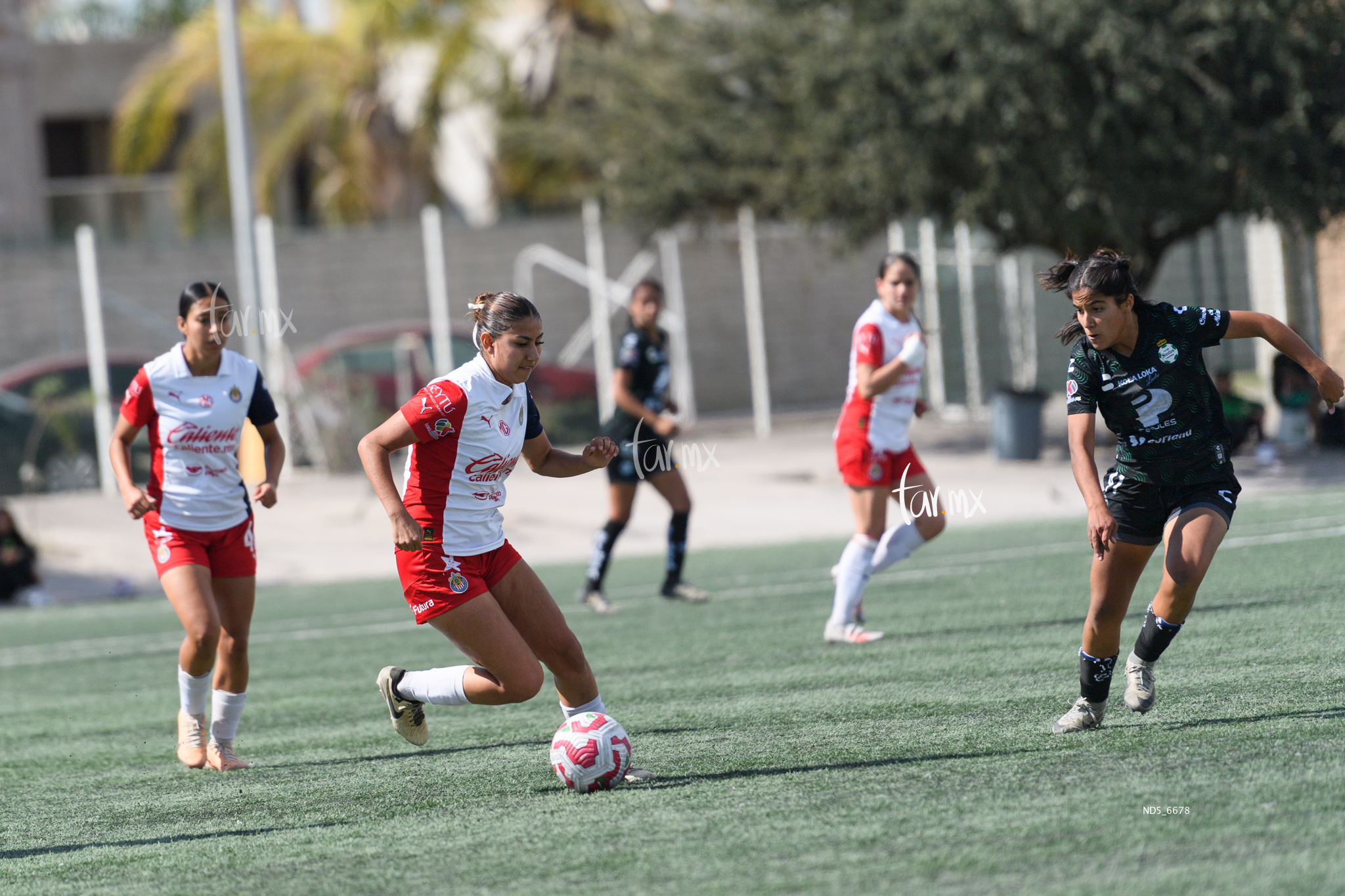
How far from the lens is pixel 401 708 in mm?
5914

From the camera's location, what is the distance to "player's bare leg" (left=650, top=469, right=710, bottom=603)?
10.6 metres

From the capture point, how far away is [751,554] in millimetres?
14562

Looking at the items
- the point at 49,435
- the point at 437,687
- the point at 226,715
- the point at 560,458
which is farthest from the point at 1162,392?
the point at 49,435

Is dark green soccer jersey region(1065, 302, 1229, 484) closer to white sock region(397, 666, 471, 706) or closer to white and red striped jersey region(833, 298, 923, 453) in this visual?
white sock region(397, 666, 471, 706)

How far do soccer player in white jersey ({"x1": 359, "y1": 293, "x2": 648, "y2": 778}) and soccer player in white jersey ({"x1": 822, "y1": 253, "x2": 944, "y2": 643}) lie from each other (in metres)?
3.02

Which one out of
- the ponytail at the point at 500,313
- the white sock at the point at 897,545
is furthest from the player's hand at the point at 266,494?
the white sock at the point at 897,545

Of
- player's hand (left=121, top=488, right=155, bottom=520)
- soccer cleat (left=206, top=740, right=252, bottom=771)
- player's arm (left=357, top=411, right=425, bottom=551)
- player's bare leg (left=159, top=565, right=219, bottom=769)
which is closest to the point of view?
player's arm (left=357, top=411, right=425, bottom=551)

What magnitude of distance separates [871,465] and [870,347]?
0.67 meters

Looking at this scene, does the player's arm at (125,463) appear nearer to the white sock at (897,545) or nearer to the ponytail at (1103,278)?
the ponytail at (1103,278)

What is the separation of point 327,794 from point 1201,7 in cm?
1286

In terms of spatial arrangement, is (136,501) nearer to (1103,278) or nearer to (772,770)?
(772,770)

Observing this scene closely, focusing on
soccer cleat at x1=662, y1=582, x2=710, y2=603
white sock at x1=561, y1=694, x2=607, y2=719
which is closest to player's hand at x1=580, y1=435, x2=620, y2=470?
white sock at x1=561, y1=694, x2=607, y2=719

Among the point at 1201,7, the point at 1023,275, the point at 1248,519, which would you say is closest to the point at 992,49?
the point at 1201,7

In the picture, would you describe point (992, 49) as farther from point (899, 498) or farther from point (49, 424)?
point (49, 424)
